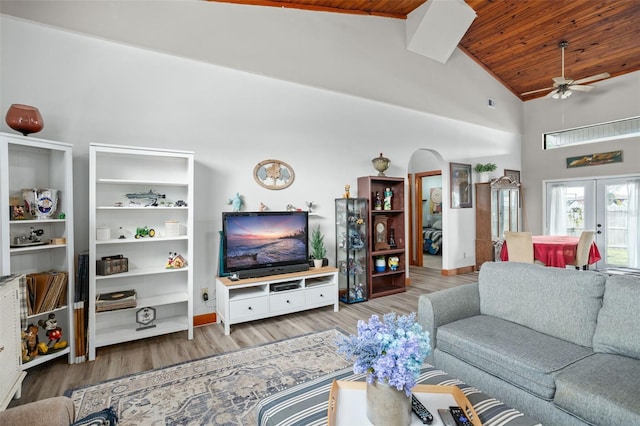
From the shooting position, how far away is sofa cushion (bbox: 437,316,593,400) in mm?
1719

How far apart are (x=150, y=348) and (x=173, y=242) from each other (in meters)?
1.03

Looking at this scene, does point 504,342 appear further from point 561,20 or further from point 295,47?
point 561,20

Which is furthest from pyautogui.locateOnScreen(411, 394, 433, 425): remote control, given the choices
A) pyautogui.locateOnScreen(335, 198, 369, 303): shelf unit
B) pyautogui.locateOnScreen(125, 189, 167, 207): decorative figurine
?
pyautogui.locateOnScreen(335, 198, 369, 303): shelf unit

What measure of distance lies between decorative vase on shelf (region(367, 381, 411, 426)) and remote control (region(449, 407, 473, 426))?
20 cm

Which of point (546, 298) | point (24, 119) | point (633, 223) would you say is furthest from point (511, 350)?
point (633, 223)

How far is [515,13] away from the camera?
500 centimetres

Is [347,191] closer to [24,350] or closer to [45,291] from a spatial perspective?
[45,291]

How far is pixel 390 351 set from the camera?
3.83 feet

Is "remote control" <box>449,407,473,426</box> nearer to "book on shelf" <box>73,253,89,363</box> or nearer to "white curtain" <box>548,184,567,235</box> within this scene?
"book on shelf" <box>73,253,89,363</box>

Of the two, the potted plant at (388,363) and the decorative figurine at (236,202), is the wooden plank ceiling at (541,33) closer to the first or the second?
the decorative figurine at (236,202)

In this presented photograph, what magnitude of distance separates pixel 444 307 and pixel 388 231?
107 inches

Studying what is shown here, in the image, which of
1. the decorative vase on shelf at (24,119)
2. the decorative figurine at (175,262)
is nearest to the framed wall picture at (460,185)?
the decorative figurine at (175,262)

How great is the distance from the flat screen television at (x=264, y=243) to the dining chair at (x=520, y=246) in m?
3.02

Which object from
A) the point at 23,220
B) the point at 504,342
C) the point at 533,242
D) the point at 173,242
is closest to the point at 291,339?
the point at 173,242
